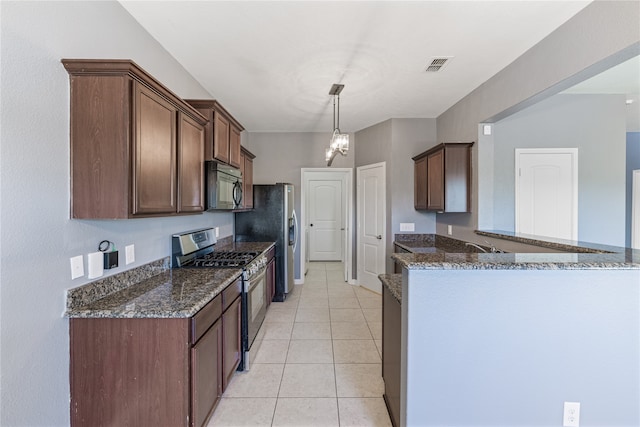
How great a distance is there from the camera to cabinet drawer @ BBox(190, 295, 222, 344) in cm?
150

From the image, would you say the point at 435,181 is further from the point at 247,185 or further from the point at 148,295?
the point at 148,295

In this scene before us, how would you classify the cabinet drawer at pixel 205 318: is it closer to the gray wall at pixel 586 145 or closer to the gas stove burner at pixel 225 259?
Answer: the gas stove burner at pixel 225 259

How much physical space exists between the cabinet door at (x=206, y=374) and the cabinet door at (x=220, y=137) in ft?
4.98

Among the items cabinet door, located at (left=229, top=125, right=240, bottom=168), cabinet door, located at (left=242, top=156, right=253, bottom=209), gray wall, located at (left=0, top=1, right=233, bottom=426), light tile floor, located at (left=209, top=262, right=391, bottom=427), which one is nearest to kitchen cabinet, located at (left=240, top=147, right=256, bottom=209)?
cabinet door, located at (left=242, top=156, right=253, bottom=209)

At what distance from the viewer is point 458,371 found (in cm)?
138

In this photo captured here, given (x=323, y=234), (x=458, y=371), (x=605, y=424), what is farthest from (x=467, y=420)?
(x=323, y=234)

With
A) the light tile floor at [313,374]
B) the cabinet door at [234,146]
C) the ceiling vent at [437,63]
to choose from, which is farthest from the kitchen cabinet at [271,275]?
the ceiling vent at [437,63]

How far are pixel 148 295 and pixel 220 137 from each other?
5.09 feet

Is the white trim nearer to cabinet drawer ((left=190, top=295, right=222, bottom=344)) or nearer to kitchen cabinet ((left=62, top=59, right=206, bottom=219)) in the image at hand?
cabinet drawer ((left=190, top=295, right=222, bottom=344))

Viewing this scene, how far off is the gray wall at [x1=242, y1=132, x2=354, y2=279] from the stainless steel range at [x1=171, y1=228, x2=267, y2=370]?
86.0 inches

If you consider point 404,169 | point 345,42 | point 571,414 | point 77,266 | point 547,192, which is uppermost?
point 345,42

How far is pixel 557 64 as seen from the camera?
205 cm

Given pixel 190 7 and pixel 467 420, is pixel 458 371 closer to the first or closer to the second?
pixel 467 420

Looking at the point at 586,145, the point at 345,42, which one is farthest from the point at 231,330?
the point at 586,145
